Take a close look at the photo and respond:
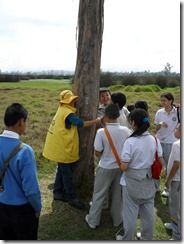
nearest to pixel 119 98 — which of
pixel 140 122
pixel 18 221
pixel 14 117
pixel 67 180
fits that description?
pixel 140 122

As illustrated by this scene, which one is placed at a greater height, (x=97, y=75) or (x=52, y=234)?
(x=97, y=75)

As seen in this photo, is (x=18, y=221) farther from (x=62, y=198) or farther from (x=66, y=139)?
(x=62, y=198)

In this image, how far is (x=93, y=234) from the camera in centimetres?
375

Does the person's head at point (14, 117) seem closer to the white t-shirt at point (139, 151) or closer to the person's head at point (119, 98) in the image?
the white t-shirt at point (139, 151)

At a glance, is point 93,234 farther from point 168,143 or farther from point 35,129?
point 35,129

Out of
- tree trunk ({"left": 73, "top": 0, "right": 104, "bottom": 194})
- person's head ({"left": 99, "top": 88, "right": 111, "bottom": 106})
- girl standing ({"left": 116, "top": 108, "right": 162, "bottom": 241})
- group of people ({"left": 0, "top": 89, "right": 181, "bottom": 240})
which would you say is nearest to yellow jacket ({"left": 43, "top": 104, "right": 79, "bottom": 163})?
group of people ({"left": 0, "top": 89, "right": 181, "bottom": 240})

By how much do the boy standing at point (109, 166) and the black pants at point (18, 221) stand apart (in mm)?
1116

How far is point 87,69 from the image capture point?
172 inches

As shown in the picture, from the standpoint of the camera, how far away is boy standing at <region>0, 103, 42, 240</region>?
2.57 metres

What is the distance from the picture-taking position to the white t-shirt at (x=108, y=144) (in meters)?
3.53

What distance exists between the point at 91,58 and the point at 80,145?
1357 mm

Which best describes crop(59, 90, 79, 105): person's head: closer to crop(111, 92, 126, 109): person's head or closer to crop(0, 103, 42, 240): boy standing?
crop(111, 92, 126, 109): person's head

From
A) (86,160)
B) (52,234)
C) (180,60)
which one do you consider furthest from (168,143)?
(52,234)

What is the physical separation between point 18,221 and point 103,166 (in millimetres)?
1307
